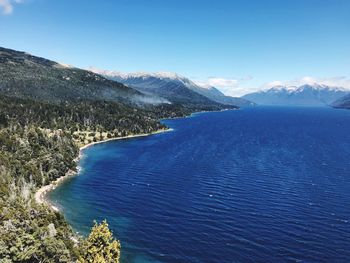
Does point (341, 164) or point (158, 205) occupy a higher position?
point (341, 164)

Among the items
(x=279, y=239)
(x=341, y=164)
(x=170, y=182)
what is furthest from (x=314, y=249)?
(x=341, y=164)

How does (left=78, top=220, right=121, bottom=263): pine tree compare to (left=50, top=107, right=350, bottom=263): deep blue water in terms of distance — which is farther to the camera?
(left=50, top=107, right=350, bottom=263): deep blue water

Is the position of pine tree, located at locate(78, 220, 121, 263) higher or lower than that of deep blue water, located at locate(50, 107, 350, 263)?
higher

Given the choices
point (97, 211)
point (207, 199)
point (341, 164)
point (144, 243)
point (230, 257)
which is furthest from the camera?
point (341, 164)

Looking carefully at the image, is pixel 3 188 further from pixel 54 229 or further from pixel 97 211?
pixel 54 229

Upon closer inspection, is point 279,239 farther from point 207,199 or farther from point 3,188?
point 3,188

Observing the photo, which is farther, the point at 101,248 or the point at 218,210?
the point at 218,210

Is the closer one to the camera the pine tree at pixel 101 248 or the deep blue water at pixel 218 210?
the pine tree at pixel 101 248

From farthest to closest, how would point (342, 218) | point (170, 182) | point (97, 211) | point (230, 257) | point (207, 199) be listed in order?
point (170, 182) < point (207, 199) < point (97, 211) < point (342, 218) < point (230, 257)

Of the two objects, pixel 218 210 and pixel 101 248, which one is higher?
pixel 101 248

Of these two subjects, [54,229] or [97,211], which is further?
[97,211]

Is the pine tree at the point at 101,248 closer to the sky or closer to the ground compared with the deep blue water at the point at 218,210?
closer to the sky
